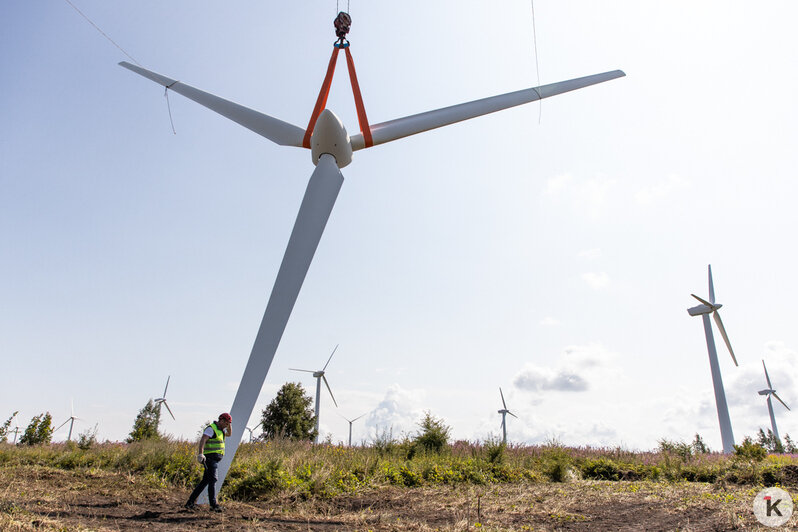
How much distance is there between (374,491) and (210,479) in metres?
3.38

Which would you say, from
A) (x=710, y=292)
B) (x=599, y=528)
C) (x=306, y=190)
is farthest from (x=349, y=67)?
(x=710, y=292)

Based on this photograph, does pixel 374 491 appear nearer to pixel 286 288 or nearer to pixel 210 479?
pixel 210 479

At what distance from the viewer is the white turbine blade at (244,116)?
11.1 m

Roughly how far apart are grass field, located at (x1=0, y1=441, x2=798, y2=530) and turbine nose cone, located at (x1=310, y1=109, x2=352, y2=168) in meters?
6.91

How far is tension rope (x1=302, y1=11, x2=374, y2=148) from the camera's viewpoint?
10.4 metres

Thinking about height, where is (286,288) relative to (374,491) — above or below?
above

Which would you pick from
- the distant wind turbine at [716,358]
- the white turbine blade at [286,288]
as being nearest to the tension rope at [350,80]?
the white turbine blade at [286,288]

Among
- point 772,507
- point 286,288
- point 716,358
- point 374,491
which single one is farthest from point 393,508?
point 716,358

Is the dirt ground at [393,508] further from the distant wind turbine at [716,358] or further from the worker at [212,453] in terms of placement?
the distant wind turbine at [716,358]

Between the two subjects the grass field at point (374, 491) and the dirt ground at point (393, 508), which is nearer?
the dirt ground at point (393, 508)

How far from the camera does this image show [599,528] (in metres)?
6.52

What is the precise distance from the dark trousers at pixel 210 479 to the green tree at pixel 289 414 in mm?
27568

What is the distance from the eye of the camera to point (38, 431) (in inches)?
1109

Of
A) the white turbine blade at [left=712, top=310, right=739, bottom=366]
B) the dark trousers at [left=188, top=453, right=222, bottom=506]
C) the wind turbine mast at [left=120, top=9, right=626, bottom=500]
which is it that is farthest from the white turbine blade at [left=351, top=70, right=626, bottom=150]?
the white turbine blade at [left=712, top=310, right=739, bottom=366]
